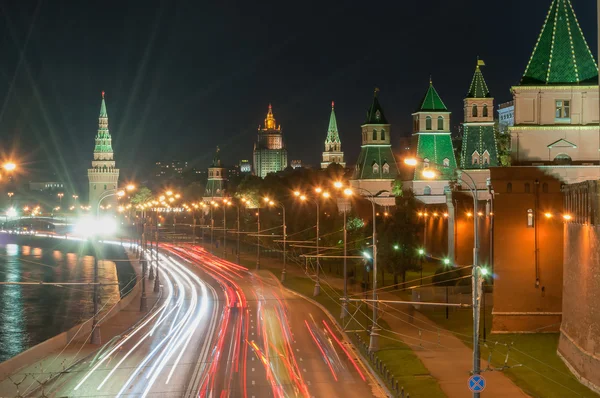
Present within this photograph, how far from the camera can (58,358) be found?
34.0m

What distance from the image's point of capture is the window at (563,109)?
44072 mm

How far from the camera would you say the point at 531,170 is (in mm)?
40000

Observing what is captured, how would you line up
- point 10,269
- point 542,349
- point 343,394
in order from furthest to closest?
1. point 10,269
2. point 542,349
3. point 343,394

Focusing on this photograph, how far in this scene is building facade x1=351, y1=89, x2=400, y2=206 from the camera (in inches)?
4026

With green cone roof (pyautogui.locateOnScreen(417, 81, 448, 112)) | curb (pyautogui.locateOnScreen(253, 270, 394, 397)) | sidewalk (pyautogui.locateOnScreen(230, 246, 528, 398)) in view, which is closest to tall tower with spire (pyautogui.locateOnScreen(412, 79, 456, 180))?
green cone roof (pyautogui.locateOnScreen(417, 81, 448, 112))

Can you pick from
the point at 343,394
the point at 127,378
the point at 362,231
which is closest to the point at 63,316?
the point at 362,231

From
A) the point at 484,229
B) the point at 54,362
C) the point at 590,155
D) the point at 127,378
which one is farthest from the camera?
the point at 484,229

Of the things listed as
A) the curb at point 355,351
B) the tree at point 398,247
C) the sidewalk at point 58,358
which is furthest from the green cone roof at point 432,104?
the sidewalk at point 58,358

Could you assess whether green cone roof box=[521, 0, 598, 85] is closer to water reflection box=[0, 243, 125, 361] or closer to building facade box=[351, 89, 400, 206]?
water reflection box=[0, 243, 125, 361]

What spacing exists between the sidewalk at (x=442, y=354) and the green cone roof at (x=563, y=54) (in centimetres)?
1318

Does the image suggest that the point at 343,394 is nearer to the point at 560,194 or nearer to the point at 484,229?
the point at 560,194

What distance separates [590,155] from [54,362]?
2729 centimetres

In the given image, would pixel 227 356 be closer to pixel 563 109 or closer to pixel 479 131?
pixel 563 109

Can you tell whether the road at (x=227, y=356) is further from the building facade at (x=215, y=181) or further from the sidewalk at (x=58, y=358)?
the building facade at (x=215, y=181)
